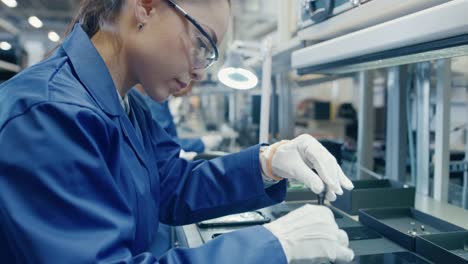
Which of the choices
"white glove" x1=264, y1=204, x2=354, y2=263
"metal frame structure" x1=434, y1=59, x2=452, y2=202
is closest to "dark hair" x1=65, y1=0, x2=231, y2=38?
"white glove" x1=264, y1=204, x2=354, y2=263

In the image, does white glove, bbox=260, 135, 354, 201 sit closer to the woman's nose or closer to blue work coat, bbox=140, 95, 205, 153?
the woman's nose

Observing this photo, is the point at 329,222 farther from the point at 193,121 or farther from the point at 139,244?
the point at 193,121

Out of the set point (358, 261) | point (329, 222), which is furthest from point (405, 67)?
point (329, 222)

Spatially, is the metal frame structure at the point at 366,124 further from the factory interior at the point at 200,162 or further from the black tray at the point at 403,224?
the black tray at the point at 403,224

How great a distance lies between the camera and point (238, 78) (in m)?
Answer: 1.35

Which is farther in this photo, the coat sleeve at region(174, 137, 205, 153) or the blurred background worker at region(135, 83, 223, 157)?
the coat sleeve at region(174, 137, 205, 153)

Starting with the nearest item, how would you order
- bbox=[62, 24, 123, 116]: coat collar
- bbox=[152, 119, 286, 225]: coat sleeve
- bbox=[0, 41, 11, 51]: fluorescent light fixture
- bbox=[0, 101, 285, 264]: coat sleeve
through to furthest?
bbox=[0, 101, 285, 264]: coat sleeve, bbox=[62, 24, 123, 116]: coat collar, bbox=[152, 119, 286, 225]: coat sleeve, bbox=[0, 41, 11, 51]: fluorescent light fixture

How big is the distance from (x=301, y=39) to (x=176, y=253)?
3.19 feet

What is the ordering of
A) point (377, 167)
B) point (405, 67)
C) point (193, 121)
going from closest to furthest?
point (405, 67) → point (377, 167) → point (193, 121)

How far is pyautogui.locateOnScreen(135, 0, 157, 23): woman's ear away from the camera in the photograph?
2.67 feet

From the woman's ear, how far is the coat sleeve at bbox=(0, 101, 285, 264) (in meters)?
0.29

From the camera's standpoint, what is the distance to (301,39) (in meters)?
1.36

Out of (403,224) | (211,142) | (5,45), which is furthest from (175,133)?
(5,45)

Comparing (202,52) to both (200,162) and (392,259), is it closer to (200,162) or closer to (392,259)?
(200,162)
